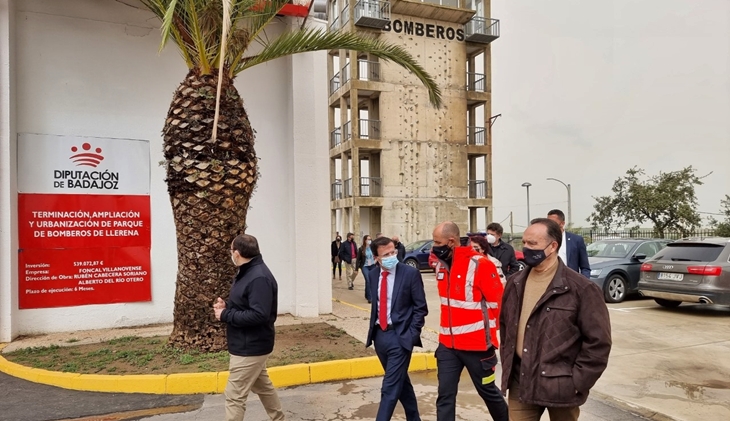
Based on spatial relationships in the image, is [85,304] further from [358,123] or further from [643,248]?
[358,123]

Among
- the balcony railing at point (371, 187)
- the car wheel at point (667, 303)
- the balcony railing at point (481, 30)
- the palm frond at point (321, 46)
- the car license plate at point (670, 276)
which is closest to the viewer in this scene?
the palm frond at point (321, 46)

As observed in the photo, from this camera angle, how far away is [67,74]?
324 inches

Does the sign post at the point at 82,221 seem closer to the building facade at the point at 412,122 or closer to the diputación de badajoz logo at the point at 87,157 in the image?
the diputación de badajoz logo at the point at 87,157

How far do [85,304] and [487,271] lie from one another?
23.1 ft

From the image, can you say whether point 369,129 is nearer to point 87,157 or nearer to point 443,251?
point 87,157

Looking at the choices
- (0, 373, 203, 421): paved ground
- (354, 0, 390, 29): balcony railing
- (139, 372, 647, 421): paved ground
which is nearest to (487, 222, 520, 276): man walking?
(139, 372, 647, 421): paved ground

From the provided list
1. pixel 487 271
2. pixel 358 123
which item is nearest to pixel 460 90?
pixel 358 123

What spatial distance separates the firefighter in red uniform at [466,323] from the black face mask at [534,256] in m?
0.96

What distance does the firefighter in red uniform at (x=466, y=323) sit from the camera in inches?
148

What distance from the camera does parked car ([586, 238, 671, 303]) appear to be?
37.4 ft

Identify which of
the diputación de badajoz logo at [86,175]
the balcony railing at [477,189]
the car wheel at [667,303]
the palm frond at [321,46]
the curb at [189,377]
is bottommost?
the car wheel at [667,303]

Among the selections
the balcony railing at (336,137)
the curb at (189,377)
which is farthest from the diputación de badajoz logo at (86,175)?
the balcony railing at (336,137)

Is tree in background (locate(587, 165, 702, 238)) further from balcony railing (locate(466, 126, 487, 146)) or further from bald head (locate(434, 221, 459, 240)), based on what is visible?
bald head (locate(434, 221, 459, 240))

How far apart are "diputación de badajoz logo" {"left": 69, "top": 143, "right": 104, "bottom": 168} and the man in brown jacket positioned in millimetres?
7582
